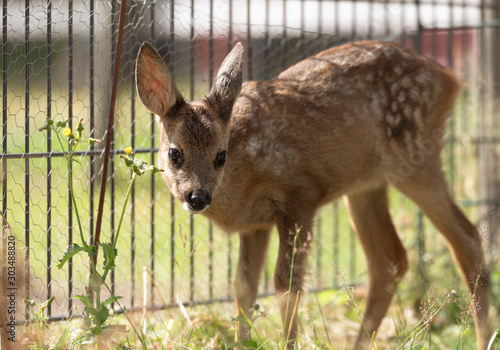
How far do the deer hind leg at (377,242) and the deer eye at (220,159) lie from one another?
167 cm

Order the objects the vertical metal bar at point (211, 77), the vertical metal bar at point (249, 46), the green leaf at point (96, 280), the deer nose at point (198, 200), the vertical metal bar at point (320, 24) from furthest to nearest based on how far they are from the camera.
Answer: the vertical metal bar at point (320, 24) → the vertical metal bar at point (249, 46) → the vertical metal bar at point (211, 77) → the deer nose at point (198, 200) → the green leaf at point (96, 280)

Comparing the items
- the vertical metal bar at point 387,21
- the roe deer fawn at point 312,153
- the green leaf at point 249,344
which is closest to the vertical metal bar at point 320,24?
the vertical metal bar at point 387,21

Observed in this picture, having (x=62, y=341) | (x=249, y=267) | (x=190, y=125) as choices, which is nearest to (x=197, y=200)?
(x=190, y=125)

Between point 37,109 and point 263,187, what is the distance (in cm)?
144

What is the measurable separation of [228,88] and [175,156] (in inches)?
20.3

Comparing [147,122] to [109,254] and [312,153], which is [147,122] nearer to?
[312,153]

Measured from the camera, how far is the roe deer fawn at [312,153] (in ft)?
12.4

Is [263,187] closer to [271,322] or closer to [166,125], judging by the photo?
[166,125]

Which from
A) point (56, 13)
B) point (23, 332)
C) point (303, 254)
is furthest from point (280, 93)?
point (23, 332)

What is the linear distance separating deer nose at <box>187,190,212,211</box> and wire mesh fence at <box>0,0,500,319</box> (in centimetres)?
18

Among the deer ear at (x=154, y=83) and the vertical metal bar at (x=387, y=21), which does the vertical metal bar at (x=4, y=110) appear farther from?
the vertical metal bar at (x=387, y=21)

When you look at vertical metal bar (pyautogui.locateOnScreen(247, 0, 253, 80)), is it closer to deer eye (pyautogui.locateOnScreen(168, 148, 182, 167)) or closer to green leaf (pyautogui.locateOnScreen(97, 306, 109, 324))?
deer eye (pyautogui.locateOnScreen(168, 148, 182, 167))

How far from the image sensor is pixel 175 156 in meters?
3.73

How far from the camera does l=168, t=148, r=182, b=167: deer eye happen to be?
3715 mm
